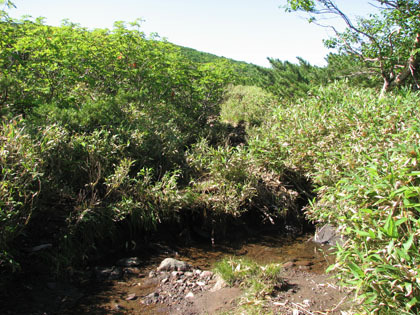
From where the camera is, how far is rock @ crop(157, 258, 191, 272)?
4.30 metres

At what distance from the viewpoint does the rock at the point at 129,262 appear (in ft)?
14.5

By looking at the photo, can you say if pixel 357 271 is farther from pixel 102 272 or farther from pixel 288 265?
pixel 102 272

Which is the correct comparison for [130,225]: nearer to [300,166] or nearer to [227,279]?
[227,279]

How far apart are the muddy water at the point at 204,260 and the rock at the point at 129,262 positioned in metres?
0.11

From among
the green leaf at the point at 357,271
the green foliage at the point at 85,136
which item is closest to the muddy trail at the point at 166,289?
the green foliage at the point at 85,136

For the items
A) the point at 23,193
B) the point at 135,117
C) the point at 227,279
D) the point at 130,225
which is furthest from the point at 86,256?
the point at 135,117

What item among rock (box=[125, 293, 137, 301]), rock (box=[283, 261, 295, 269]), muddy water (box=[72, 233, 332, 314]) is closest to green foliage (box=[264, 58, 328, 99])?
muddy water (box=[72, 233, 332, 314])

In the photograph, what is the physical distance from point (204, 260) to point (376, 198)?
2.42 m

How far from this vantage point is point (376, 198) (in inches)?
120

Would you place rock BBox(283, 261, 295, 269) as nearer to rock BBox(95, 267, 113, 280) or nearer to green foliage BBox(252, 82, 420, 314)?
green foliage BBox(252, 82, 420, 314)

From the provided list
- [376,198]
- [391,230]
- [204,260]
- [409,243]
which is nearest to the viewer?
[409,243]

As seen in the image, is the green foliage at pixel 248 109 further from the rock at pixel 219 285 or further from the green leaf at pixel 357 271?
the green leaf at pixel 357 271

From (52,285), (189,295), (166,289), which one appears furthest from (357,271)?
(52,285)

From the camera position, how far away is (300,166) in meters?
5.78
